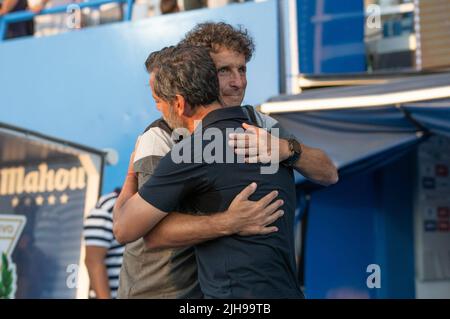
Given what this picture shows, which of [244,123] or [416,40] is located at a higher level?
[416,40]

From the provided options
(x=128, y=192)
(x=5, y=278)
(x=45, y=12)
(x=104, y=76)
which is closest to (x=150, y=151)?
(x=128, y=192)

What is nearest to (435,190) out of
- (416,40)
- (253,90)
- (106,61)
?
(416,40)

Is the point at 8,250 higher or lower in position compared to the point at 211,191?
lower

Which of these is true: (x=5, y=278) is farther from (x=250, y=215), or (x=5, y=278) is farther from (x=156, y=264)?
(x=250, y=215)

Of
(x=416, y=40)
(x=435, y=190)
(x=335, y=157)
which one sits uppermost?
(x=416, y=40)

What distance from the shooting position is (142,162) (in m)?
2.65

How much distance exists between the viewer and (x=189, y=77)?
246 cm

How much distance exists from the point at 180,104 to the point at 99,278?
3.36 meters

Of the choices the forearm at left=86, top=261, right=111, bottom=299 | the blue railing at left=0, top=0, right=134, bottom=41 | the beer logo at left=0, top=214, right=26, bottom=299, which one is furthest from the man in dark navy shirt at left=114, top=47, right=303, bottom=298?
the blue railing at left=0, top=0, right=134, bottom=41

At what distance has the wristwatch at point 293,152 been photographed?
8.32ft

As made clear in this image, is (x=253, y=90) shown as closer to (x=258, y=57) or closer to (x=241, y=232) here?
(x=258, y=57)

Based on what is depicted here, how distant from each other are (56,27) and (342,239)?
316cm

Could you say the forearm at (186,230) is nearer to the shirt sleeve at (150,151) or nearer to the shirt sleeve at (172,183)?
the shirt sleeve at (172,183)

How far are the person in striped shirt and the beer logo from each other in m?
0.70
